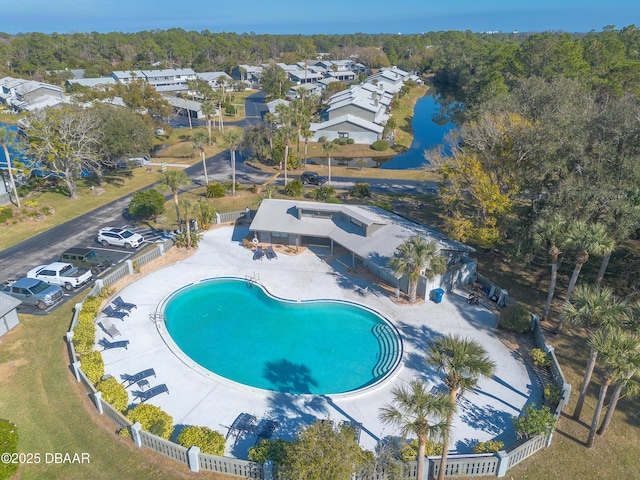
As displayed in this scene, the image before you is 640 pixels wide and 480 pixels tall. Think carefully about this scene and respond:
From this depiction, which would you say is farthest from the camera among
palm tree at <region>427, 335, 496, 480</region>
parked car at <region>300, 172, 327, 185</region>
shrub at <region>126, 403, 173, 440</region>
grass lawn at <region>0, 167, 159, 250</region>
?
parked car at <region>300, 172, 327, 185</region>

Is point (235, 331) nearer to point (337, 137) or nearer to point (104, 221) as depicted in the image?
point (104, 221)

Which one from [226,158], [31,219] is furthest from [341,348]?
[226,158]

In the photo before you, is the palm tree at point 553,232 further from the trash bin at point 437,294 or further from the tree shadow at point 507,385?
the tree shadow at point 507,385

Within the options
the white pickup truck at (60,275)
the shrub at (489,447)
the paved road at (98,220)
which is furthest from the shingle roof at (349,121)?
the shrub at (489,447)

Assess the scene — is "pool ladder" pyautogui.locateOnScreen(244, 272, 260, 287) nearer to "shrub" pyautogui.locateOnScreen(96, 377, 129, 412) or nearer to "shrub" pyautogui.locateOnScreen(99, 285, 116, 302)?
"shrub" pyautogui.locateOnScreen(99, 285, 116, 302)

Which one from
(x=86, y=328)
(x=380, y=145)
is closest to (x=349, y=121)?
(x=380, y=145)

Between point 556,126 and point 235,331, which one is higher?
point 556,126

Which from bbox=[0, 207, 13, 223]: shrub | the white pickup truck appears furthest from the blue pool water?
bbox=[0, 207, 13, 223]: shrub
